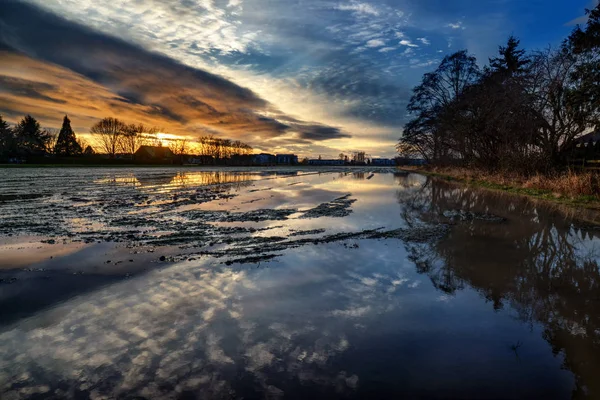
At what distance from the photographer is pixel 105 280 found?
18.0 feet

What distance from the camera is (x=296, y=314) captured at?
4.32 metres

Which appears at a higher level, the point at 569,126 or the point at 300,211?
the point at 569,126

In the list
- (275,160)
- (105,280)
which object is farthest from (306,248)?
(275,160)

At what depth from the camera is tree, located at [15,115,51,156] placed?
76.8 meters

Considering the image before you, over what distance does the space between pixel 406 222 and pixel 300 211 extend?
4.28m

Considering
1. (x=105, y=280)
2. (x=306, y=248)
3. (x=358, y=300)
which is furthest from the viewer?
(x=306, y=248)

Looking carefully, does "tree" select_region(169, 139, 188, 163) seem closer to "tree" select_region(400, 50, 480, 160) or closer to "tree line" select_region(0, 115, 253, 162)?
"tree line" select_region(0, 115, 253, 162)

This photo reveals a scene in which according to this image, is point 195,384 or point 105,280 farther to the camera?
point 105,280

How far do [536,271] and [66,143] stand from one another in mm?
106029

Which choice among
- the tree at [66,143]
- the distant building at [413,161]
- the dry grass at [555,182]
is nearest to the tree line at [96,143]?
the tree at [66,143]

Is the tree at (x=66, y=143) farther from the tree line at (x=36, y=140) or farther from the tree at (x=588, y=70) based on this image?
the tree at (x=588, y=70)

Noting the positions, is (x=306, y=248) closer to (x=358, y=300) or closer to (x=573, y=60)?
(x=358, y=300)

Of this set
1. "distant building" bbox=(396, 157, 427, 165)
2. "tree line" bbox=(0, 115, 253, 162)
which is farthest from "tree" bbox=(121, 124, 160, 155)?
"distant building" bbox=(396, 157, 427, 165)

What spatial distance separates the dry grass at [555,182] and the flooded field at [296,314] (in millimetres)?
8590
